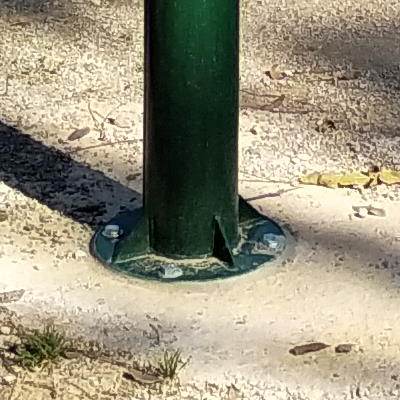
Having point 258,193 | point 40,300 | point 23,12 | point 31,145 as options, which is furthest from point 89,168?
point 23,12

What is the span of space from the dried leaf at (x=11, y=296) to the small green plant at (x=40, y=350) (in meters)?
0.26

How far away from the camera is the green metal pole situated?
2.93m

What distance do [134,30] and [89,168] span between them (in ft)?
4.47

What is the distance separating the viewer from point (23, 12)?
526 cm

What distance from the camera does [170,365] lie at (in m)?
2.67

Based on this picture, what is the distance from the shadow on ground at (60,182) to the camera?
11.5 ft

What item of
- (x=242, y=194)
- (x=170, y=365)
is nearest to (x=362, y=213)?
(x=242, y=194)

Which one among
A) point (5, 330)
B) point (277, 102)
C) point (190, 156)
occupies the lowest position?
point (5, 330)

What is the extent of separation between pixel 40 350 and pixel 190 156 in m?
0.64

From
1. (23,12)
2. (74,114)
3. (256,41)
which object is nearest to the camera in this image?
(74,114)

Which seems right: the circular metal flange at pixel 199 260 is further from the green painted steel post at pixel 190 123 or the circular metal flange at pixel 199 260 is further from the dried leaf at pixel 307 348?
the dried leaf at pixel 307 348

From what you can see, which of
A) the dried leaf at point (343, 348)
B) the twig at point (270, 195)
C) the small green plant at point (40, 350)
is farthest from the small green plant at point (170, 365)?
the twig at point (270, 195)

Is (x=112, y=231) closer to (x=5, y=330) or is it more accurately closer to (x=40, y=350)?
(x=5, y=330)

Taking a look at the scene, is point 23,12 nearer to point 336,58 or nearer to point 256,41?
point 256,41
